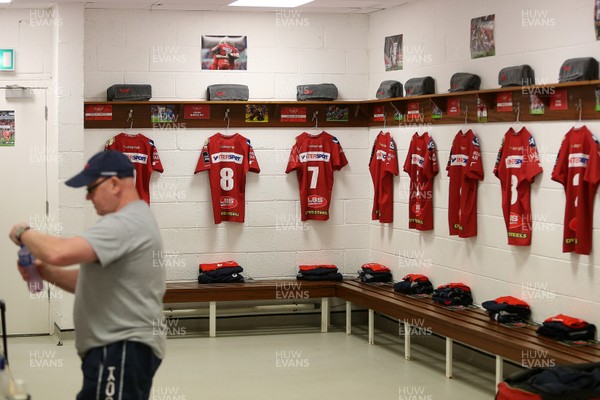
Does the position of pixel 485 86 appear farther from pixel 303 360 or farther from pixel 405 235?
pixel 303 360

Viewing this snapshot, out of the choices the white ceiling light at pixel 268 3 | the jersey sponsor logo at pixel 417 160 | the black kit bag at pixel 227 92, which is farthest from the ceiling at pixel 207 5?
the jersey sponsor logo at pixel 417 160

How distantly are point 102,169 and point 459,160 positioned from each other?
4101 millimetres

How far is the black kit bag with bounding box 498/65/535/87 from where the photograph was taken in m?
6.12

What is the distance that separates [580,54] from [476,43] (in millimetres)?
1227

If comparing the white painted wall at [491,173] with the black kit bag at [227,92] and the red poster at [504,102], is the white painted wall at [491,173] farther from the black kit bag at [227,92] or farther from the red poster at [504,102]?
the black kit bag at [227,92]

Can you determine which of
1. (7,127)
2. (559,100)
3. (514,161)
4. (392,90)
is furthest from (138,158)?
(559,100)

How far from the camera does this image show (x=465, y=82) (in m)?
6.75

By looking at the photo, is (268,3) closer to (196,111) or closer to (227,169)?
(196,111)

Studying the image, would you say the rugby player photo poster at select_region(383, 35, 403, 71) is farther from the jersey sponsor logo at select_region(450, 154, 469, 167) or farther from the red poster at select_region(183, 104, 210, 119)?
the red poster at select_region(183, 104, 210, 119)

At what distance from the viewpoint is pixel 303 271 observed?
832 cm

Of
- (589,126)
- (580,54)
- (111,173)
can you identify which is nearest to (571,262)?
(589,126)

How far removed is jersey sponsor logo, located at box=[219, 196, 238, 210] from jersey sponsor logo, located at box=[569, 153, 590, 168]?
3.39 meters

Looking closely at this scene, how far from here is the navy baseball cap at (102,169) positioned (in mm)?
3342

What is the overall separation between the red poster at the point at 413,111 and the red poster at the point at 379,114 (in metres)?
0.47
